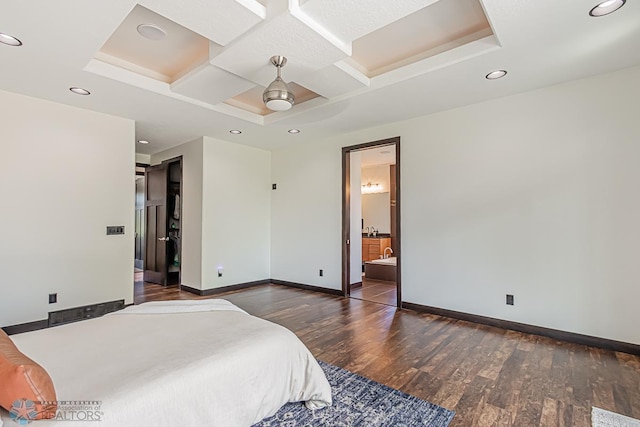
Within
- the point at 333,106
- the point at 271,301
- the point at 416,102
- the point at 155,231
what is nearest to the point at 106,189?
the point at 155,231

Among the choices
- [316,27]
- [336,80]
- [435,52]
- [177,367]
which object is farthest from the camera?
[336,80]

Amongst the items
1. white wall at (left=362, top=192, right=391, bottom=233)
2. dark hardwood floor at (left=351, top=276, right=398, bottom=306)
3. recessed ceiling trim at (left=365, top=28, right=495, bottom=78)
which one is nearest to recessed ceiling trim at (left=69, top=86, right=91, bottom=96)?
recessed ceiling trim at (left=365, top=28, right=495, bottom=78)

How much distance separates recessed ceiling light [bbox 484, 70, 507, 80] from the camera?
299cm

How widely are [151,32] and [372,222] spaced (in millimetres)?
6726

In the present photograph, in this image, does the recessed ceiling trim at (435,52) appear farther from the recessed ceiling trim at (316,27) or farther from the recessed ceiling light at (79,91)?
the recessed ceiling light at (79,91)

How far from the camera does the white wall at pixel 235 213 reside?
17.2 ft

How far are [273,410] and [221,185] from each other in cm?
424

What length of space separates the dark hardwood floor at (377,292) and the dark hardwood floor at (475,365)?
0.61 m

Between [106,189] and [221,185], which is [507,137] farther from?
[106,189]

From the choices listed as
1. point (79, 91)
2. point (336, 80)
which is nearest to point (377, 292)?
point (336, 80)

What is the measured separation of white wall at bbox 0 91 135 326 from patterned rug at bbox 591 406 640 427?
16.4 feet

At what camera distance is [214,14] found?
2.09 meters

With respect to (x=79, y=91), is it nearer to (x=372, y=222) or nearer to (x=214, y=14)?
(x=214, y=14)
